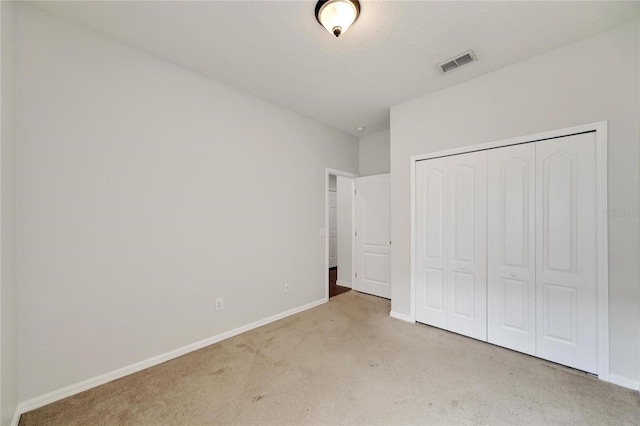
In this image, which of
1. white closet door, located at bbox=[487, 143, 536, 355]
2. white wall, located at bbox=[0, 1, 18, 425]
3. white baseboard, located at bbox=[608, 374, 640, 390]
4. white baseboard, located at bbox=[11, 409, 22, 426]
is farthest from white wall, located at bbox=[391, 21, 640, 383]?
white baseboard, located at bbox=[11, 409, 22, 426]

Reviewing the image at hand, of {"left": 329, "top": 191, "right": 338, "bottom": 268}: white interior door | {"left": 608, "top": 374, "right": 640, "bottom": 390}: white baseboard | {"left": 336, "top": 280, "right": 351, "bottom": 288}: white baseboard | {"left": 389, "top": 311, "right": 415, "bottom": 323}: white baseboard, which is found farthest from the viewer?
{"left": 329, "top": 191, "right": 338, "bottom": 268}: white interior door

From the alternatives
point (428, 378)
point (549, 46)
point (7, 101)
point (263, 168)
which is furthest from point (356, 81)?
point (428, 378)

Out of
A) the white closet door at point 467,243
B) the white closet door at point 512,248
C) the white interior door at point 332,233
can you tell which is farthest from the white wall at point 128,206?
the white interior door at point 332,233

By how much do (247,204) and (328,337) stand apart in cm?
179

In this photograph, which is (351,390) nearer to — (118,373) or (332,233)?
(118,373)

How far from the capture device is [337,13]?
174 centimetres

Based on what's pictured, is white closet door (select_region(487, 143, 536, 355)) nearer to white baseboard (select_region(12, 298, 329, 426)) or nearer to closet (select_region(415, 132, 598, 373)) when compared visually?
closet (select_region(415, 132, 598, 373))

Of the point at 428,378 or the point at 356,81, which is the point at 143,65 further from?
the point at 428,378

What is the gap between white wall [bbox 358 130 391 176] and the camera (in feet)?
14.3

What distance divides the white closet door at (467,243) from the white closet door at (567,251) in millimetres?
456

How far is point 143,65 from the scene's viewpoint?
2.31 m

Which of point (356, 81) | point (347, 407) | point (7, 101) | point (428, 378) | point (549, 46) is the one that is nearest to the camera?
point (7, 101)

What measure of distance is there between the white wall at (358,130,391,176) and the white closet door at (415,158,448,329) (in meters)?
1.21

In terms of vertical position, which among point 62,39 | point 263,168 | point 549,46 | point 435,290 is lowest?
point 435,290
